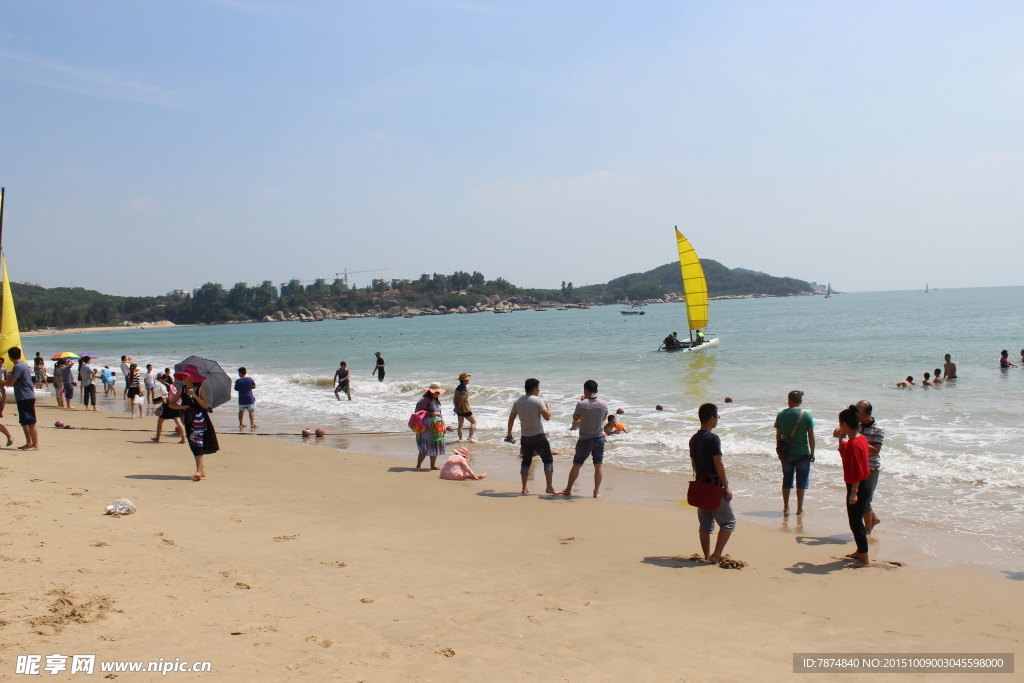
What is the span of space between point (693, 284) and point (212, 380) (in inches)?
1231

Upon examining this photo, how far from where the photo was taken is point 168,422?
1609 centimetres

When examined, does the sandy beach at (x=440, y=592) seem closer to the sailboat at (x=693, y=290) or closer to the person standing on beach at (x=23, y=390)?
the person standing on beach at (x=23, y=390)


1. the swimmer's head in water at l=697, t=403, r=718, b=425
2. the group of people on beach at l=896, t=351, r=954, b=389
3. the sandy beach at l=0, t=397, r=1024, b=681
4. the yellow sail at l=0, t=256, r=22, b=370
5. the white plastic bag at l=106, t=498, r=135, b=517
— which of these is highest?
the yellow sail at l=0, t=256, r=22, b=370

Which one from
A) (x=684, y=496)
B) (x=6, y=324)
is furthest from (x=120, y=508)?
(x=6, y=324)

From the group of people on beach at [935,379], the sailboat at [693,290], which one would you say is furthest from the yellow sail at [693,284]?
the group of people on beach at [935,379]

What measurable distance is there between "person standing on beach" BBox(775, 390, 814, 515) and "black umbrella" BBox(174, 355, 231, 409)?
8.43 meters

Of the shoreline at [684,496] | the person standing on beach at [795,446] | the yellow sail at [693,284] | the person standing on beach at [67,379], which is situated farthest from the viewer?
the yellow sail at [693,284]

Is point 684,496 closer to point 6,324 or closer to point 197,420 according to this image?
point 197,420

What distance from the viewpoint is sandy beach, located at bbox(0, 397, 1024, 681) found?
409cm

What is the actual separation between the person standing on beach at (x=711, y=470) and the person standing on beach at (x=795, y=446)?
2380 mm

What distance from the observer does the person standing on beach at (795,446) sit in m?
8.14

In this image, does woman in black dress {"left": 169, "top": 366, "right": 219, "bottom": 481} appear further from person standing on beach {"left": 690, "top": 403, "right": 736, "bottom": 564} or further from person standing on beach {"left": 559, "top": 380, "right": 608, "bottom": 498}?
person standing on beach {"left": 690, "top": 403, "right": 736, "bottom": 564}

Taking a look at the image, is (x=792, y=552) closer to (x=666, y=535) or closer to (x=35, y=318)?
(x=666, y=535)

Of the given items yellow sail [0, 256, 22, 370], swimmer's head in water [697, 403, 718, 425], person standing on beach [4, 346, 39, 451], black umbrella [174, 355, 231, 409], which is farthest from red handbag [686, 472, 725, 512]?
yellow sail [0, 256, 22, 370]
